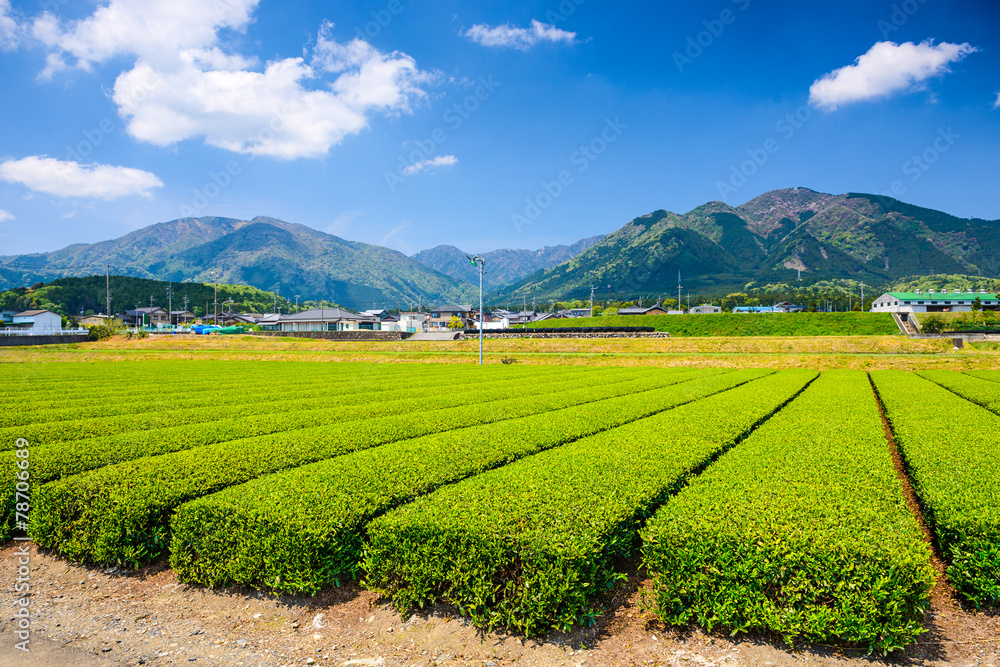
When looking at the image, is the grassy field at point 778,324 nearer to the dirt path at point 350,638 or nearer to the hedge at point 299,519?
the hedge at point 299,519

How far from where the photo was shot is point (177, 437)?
1094 cm

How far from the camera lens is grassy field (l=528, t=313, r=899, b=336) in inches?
3024

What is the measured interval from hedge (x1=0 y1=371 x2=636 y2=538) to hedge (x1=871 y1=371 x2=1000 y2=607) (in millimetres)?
12575

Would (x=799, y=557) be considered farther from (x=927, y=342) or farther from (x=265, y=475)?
(x=927, y=342)

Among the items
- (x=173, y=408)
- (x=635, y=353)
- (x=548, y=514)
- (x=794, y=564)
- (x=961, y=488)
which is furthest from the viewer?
(x=635, y=353)

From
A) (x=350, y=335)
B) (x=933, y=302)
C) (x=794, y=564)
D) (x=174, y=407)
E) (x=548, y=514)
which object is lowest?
(x=174, y=407)

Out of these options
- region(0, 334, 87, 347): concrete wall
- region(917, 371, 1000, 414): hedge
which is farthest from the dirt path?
region(0, 334, 87, 347): concrete wall

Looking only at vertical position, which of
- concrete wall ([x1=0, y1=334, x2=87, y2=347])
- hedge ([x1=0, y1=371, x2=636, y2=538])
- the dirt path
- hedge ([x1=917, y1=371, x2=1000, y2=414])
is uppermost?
concrete wall ([x1=0, y1=334, x2=87, y2=347])

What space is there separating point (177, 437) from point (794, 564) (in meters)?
12.0

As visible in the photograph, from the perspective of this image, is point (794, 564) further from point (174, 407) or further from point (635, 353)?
point (635, 353)

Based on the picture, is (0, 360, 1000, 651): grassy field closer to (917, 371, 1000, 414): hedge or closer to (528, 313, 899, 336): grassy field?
(917, 371, 1000, 414): hedge

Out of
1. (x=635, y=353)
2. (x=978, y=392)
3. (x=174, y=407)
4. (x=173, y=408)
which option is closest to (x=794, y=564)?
(x=173, y=408)

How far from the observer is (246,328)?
10888 cm

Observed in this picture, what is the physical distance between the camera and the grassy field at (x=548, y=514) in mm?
4863
